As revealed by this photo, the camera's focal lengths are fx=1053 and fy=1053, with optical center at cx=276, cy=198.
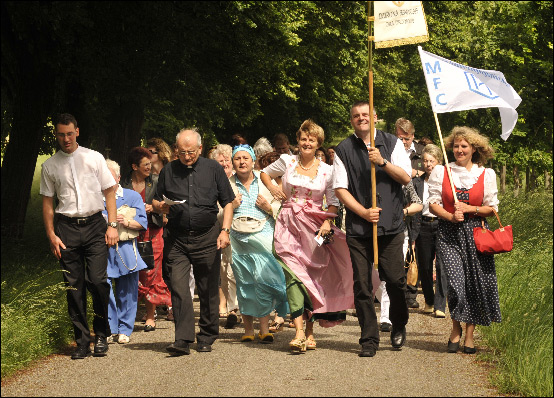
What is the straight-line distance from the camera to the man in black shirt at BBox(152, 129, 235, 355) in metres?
10.2

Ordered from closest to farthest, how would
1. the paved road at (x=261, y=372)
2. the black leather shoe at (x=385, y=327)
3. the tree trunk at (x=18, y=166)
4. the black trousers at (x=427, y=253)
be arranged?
the paved road at (x=261, y=372) → the black leather shoe at (x=385, y=327) → the black trousers at (x=427, y=253) → the tree trunk at (x=18, y=166)

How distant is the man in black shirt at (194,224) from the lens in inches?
401

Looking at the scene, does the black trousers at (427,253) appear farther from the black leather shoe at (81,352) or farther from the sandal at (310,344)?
the black leather shoe at (81,352)

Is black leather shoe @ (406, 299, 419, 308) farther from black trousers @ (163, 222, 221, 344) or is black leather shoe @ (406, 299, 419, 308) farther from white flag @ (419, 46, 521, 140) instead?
black trousers @ (163, 222, 221, 344)

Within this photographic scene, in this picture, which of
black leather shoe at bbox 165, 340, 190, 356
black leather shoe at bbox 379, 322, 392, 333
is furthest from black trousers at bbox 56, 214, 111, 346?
black leather shoe at bbox 379, 322, 392, 333

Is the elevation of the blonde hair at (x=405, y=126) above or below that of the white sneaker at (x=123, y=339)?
above

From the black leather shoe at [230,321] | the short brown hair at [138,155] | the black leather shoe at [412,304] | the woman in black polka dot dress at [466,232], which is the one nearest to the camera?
the woman in black polka dot dress at [466,232]

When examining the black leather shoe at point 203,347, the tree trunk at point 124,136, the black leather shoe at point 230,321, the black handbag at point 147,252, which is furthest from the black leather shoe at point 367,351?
the tree trunk at point 124,136

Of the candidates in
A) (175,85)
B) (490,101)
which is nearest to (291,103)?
(175,85)

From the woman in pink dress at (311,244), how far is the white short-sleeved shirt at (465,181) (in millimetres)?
974

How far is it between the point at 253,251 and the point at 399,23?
281 centimetres

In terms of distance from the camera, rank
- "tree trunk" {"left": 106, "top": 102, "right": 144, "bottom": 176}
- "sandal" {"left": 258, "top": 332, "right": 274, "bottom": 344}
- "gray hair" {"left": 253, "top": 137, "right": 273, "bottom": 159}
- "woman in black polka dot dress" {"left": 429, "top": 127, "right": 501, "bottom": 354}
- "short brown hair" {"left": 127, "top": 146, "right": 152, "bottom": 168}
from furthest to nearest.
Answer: "tree trunk" {"left": 106, "top": 102, "right": 144, "bottom": 176} < "gray hair" {"left": 253, "top": 137, "right": 273, "bottom": 159} < "short brown hair" {"left": 127, "top": 146, "right": 152, "bottom": 168} < "sandal" {"left": 258, "top": 332, "right": 274, "bottom": 344} < "woman in black polka dot dress" {"left": 429, "top": 127, "right": 501, "bottom": 354}

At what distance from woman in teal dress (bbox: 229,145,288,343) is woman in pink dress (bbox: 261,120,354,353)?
504mm

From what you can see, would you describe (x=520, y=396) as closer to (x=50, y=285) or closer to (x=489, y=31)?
(x=50, y=285)
